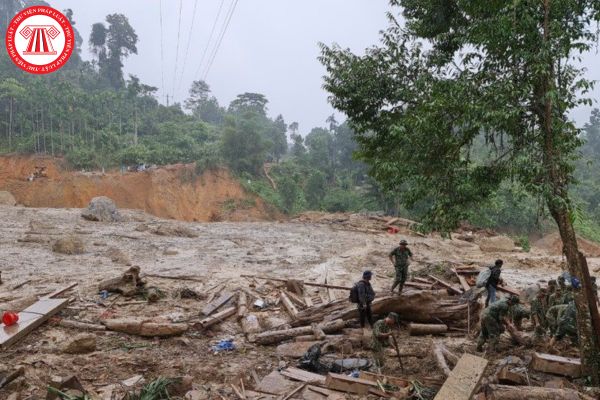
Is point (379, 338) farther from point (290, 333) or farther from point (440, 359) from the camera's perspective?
point (290, 333)

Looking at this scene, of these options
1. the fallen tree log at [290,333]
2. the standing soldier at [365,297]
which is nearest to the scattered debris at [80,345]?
the fallen tree log at [290,333]

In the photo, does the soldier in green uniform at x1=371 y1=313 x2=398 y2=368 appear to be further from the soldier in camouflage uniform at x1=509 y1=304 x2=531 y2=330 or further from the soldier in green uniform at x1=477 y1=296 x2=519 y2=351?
the soldier in camouflage uniform at x1=509 y1=304 x2=531 y2=330

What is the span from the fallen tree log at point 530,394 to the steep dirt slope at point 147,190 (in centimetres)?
3129

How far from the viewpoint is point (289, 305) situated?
10.6 m

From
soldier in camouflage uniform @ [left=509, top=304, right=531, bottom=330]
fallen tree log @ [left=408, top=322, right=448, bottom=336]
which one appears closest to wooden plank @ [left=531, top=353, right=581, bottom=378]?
soldier in camouflage uniform @ [left=509, top=304, right=531, bottom=330]

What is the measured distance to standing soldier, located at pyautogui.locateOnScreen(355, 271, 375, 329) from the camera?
8.64 metres

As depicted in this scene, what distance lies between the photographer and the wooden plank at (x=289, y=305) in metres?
10.1

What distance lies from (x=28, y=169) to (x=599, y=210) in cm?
5390

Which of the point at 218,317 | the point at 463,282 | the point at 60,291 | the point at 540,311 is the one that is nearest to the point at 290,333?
the point at 218,317

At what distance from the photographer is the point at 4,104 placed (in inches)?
1663

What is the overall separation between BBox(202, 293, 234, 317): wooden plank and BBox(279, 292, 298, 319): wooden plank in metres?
1.46

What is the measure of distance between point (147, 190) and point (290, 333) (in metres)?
31.1

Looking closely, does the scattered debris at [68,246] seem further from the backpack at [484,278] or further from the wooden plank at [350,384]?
the backpack at [484,278]

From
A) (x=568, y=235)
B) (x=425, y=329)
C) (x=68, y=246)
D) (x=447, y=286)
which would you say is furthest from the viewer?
(x=68, y=246)
